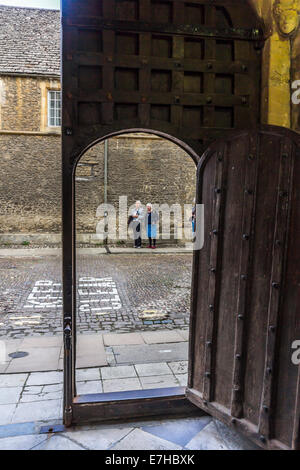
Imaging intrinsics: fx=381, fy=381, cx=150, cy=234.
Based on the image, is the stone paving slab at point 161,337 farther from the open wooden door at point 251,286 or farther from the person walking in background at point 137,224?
the person walking in background at point 137,224

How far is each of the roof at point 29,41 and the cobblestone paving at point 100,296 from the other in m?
8.95

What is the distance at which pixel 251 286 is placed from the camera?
3086mm

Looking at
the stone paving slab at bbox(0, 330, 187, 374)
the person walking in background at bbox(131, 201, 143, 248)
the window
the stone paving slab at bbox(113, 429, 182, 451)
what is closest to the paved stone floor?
the stone paving slab at bbox(113, 429, 182, 451)

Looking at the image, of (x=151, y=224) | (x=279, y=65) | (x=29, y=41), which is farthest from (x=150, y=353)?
(x=29, y=41)

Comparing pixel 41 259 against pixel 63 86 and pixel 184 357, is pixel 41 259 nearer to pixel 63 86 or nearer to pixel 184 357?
pixel 184 357

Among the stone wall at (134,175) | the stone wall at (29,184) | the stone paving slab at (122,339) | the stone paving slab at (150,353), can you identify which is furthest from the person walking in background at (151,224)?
the stone paving slab at (150,353)

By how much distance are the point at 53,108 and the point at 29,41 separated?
11.7ft

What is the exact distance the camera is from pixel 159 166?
1734cm

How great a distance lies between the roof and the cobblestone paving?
29.4 ft

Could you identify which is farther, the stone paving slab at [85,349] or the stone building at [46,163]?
the stone building at [46,163]

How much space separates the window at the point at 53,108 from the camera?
16906mm

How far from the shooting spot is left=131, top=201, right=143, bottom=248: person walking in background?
Answer: 16.5 meters

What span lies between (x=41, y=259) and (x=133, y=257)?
331cm

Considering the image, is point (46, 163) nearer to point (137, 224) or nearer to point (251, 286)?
point (137, 224)
